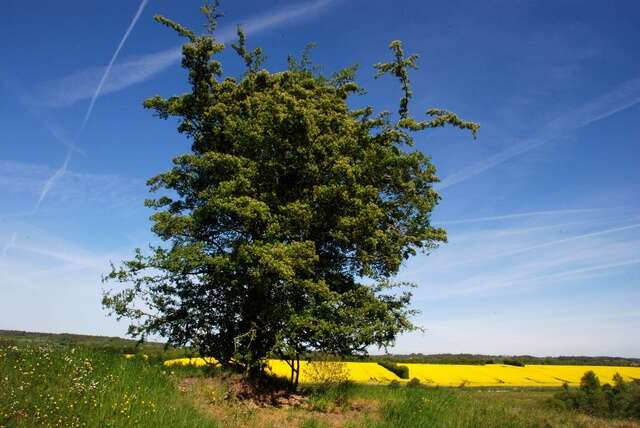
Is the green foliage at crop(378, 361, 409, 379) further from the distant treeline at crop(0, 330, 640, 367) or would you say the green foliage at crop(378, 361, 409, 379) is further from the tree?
the tree

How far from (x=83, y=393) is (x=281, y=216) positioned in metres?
7.79

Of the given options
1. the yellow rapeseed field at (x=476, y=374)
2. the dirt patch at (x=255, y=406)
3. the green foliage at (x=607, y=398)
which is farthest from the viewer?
the yellow rapeseed field at (x=476, y=374)

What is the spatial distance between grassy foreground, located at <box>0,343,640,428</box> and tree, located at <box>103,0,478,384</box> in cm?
183

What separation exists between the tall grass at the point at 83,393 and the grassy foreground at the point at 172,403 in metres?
0.02

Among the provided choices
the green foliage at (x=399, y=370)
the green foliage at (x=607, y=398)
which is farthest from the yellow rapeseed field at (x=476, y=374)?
the green foliage at (x=607, y=398)

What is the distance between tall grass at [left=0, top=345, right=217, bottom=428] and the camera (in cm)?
911

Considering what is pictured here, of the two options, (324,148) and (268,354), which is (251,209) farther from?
(268,354)

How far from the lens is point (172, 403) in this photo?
1170 centimetres

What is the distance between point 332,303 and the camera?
611 inches

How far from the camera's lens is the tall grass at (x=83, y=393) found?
9109 millimetres

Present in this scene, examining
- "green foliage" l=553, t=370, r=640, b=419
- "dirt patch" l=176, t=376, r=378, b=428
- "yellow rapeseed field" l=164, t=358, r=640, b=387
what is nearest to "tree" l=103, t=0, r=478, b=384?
"dirt patch" l=176, t=376, r=378, b=428

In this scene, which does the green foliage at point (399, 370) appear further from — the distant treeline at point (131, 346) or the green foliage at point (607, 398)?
the green foliage at point (607, 398)

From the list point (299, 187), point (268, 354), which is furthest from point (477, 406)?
point (299, 187)

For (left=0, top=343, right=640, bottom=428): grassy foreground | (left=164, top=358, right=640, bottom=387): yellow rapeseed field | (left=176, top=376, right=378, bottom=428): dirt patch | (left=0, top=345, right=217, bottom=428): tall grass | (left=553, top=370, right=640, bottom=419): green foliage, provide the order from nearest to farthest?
(left=0, top=345, right=217, bottom=428): tall grass < (left=0, top=343, right=640, bottom=428): grassy foreground < (left=176, top=376, right=378, bottom=428): dirt patch < (left=553, top=370, right=640, bottom=419): green foliage < (left=164, top=358, right=640, bottom=387): yellow rapeseed field
